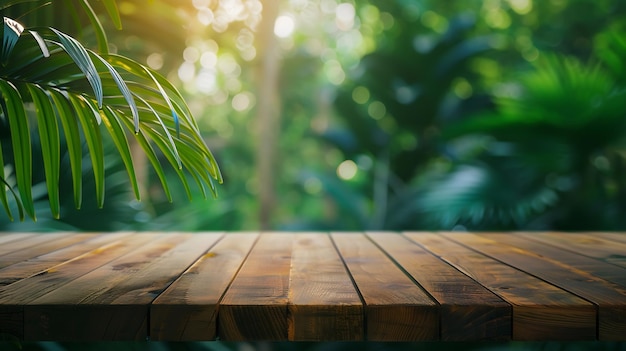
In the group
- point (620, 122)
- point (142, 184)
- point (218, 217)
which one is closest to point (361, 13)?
point (142, 184)

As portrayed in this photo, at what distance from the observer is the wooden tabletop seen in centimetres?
83

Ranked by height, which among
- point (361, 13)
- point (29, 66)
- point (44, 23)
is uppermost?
point (361, 13)

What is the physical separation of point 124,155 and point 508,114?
1.88 metres

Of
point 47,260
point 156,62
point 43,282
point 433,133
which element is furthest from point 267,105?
point 43,282

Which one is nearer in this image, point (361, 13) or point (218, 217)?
point (218, 217)

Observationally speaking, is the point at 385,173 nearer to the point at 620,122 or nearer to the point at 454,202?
the point at 454,202

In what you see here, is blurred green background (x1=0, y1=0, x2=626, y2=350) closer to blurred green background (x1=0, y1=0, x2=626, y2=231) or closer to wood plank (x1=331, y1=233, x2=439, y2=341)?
blurred green background (x1=0, y1=0, x2=626, y2=231)

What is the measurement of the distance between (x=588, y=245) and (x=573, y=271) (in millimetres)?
470

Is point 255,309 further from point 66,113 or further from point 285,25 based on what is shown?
point 285,25

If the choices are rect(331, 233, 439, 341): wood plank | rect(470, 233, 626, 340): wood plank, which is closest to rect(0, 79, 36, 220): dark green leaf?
rect(331, 233, 439, 341): wood plank

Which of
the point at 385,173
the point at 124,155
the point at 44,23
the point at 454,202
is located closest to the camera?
the point at 124,155

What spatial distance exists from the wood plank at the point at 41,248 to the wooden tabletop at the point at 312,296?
0.5 inches

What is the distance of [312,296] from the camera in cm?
89

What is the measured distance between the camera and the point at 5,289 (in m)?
0.94
